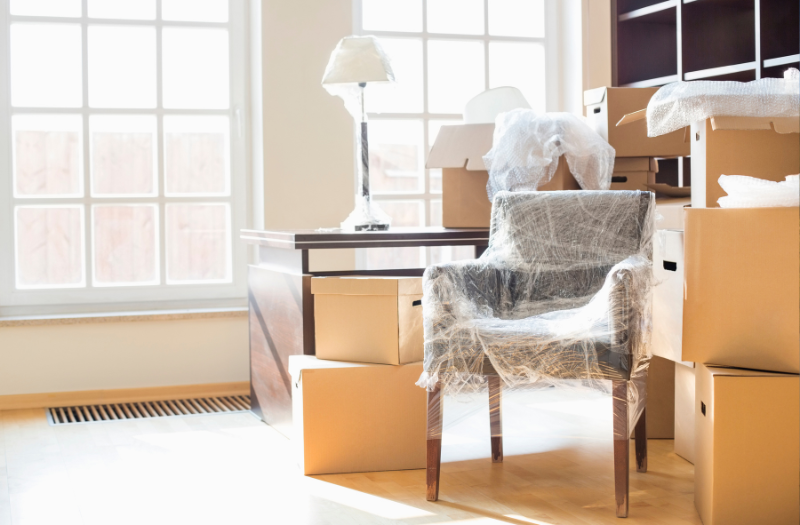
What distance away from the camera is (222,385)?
327 cm

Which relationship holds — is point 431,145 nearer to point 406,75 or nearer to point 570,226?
point 406,75

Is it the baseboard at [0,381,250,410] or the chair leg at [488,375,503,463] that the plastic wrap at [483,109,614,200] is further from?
the baseboard at [0,381,250,410]

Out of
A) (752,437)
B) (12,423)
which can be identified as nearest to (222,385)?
(12,423)

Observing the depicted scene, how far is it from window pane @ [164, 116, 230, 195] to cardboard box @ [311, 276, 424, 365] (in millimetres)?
1303

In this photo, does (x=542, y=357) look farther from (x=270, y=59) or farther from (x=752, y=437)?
(x=270, y=59)

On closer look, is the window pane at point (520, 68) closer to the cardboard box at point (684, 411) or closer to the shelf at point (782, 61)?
the shelf at point (782, 61)

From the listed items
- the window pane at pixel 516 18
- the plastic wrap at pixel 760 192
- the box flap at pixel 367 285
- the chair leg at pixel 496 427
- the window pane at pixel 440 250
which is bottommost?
the chair leg at pixel 496 427

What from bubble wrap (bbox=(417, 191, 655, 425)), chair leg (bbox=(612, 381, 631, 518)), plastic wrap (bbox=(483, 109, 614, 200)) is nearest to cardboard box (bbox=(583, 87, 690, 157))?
plastic wrap (bbox=(483, 109, 614, 200))

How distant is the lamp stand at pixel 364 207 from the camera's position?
269 cm

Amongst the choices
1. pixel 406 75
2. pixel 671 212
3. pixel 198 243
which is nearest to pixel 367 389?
pixel 671 212

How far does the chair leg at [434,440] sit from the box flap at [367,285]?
32cm

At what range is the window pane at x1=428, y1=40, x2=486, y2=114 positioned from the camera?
358 cm

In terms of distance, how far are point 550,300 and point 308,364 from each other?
0.69 meters

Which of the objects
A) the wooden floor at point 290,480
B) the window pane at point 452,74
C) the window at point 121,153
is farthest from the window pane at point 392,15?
the wooden floor at point 290,480
